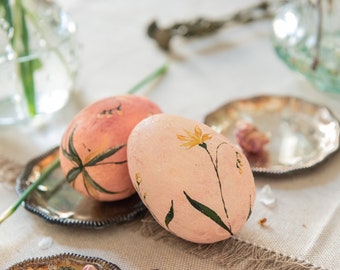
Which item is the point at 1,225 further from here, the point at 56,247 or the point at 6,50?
the point at 6,50

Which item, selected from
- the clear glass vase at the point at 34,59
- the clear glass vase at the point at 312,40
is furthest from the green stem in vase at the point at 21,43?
the clear glass vase at the point at 312,40

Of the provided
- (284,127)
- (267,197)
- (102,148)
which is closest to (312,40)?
(284,127)

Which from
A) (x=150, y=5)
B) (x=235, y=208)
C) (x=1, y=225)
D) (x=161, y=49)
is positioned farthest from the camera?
(x=150, y=5)

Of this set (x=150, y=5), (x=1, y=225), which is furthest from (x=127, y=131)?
(x=150, y=5)

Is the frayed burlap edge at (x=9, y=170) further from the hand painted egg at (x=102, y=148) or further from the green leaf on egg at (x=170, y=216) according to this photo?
the green leaf on egg at (x=170, y=216)

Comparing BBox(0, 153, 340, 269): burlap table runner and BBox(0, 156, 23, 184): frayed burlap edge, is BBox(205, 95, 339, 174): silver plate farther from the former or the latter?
BBox(0, 156, 23, 184): frayed burlap edge

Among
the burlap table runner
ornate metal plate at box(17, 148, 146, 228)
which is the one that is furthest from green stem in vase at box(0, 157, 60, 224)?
the burlap table runner
